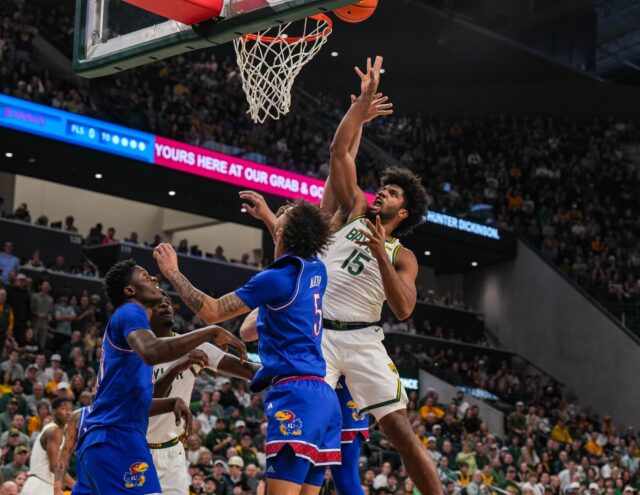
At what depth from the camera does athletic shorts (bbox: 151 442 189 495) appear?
719 cm

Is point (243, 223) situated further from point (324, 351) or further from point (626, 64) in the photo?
point (324, 351)

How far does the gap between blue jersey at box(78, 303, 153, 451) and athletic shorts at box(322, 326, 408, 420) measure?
112 centimetres

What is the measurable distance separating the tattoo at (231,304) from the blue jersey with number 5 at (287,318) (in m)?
0.06

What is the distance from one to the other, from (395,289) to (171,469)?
7.56ft

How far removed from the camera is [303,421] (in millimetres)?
5418

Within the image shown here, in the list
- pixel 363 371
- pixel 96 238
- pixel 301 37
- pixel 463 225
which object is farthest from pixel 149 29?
pixel 463 225

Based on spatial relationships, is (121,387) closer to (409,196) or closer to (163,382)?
(163,382)

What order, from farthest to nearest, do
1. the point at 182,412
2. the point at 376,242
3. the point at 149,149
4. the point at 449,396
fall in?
the point at 449,396
the point at 149,149
the point at 182,412
the point at 376,242

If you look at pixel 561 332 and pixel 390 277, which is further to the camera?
pixel 561 332

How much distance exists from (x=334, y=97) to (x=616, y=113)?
10.6 meters

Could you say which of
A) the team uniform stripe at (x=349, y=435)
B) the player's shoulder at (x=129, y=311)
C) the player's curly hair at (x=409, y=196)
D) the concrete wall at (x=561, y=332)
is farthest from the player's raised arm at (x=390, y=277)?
the concrete wall at (x=561, y=332)

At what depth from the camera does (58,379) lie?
1508 centimetres

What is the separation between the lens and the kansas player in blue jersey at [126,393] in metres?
5.50

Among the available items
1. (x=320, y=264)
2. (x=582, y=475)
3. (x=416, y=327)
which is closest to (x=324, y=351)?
(x=320, y=264)
